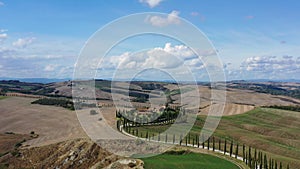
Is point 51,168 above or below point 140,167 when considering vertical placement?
below

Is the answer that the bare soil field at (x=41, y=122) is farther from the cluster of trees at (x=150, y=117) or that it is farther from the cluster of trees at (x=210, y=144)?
the cluster of trees at (x=210, y=144)

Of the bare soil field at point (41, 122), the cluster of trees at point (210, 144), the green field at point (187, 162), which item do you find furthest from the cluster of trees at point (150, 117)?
the green field at point (187, 162)

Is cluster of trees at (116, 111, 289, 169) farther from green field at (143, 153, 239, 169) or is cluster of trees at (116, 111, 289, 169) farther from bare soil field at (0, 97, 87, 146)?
bare soil field at (0, 97, 87, 146)

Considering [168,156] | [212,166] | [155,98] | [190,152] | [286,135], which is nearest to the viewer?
[212,166]

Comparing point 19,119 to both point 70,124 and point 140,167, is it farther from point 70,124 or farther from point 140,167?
point 140,167

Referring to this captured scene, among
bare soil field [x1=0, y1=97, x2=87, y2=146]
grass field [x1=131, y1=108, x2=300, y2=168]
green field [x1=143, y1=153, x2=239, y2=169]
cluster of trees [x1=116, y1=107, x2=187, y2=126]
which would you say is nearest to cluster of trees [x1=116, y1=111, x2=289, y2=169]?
grass field [x1=131, y1=108, x2=300, y2=168]

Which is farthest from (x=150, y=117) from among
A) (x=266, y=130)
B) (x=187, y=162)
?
(x=187, y=162)

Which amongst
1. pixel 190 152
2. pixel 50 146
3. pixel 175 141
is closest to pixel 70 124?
pixel 50 146
